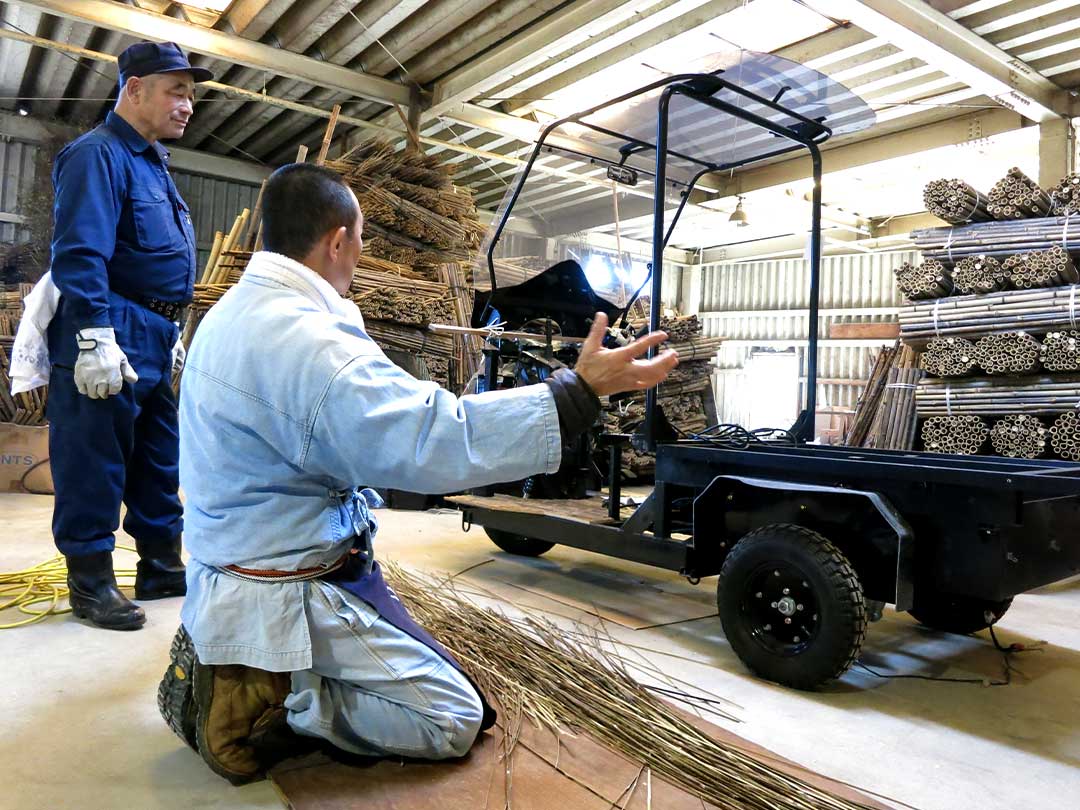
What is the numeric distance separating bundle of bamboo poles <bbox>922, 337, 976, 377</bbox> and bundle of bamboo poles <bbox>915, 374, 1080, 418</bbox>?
12cm

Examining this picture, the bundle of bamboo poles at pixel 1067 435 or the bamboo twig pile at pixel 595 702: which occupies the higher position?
the bundle of bamboo poles at pixel 1067 435

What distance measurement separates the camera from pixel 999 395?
565cm

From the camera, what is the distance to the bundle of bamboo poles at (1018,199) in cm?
572

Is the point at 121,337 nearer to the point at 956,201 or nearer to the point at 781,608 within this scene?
the point at 781,608

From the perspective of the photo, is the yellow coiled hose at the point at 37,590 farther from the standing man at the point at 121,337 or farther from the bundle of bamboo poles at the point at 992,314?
the bundle of bamboo poles at the point at 992,314

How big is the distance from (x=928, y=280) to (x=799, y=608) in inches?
162

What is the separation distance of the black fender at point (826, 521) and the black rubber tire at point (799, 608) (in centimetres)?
14

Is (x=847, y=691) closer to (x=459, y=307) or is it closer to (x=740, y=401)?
(x=459, y=307)

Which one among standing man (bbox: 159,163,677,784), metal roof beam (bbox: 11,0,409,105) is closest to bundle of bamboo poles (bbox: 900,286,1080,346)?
standing man (bbox: 159,163,677,784)

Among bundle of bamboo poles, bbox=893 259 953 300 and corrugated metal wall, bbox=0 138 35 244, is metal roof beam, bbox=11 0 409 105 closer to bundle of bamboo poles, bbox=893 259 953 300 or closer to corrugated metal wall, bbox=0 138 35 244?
corrugated metal wall, bbox=0 138 35 244

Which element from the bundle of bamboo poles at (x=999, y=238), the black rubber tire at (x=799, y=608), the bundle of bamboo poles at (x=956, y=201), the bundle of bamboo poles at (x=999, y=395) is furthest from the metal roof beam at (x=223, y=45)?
the black rubber tire at (x=799, y=608)

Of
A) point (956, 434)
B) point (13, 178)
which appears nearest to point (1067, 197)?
point (956, 434)

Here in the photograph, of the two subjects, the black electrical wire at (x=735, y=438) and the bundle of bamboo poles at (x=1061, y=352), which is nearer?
the black electrical wire at (x=735, y=438)

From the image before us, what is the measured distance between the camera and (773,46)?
7.97 metres
